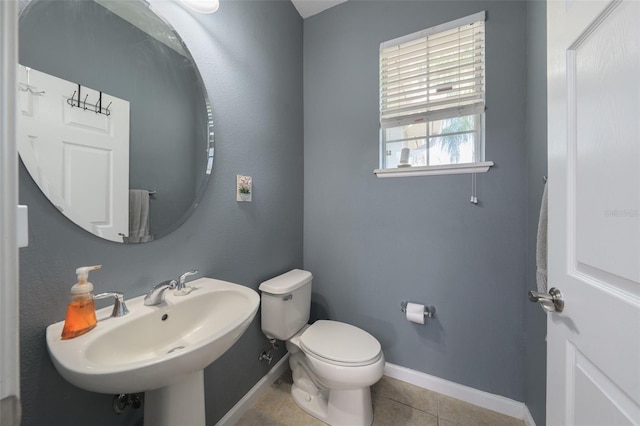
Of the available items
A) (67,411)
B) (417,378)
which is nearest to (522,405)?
(417,378)

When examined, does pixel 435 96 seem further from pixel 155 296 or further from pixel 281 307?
pixel 155 296

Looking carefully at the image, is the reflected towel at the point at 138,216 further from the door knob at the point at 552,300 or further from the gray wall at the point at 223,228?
the door knob at the point at 552,300

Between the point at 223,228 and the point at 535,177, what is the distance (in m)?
1.57

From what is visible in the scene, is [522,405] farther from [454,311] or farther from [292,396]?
[292,396]

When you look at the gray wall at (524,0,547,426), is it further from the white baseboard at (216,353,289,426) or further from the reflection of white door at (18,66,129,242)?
the reflection of white door at (18,66,129,242)

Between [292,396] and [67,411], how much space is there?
3.56 feet

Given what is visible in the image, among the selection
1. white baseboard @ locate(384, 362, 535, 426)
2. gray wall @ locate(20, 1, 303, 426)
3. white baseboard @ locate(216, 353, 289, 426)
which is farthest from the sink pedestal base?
white baseboard @ locate(384, 362, 535, 426)

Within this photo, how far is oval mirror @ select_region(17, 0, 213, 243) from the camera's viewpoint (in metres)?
0.69

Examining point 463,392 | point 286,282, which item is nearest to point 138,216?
point 286,282

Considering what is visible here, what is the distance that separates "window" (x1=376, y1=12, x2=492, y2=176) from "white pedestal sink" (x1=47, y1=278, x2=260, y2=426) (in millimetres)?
1350

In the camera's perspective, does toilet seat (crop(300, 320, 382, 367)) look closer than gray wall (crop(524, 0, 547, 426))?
No

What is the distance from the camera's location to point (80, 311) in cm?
67

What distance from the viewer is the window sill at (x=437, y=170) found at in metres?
1.34

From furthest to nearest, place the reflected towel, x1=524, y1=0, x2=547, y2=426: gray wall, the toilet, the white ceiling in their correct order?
the white ceiling < the toilet < x1=524, y1=0, x2=547, y2=426: gray wall < the reflected towel
